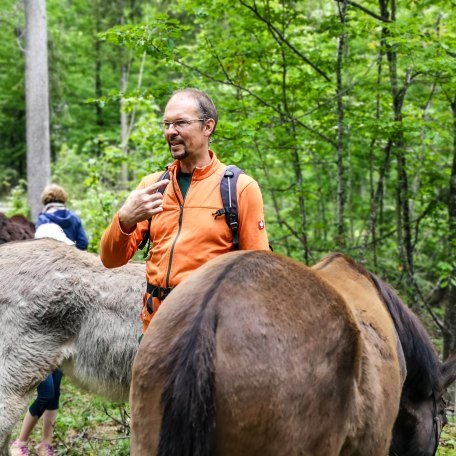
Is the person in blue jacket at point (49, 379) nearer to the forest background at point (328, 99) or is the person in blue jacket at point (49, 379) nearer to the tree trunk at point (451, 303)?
the forest background at point (328, 99)

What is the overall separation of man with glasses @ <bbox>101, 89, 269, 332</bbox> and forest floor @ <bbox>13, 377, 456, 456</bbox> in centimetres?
220

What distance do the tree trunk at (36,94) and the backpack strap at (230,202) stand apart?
331 inches

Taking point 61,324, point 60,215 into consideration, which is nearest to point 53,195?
point 60,215

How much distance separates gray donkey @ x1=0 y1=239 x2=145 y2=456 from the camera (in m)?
3.89

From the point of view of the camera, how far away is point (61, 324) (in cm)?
400

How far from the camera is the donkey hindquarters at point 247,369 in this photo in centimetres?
181

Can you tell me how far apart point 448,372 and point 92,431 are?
3.61 metres

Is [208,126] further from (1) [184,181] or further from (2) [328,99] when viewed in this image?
(2) [328,99]

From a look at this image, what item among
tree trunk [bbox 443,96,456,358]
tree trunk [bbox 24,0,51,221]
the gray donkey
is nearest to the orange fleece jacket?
the gray donkey

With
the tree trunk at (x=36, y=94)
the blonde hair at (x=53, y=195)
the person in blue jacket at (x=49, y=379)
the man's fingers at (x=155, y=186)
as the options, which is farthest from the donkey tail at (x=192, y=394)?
the tree trunk at (x=36, y=94)

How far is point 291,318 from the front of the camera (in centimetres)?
195

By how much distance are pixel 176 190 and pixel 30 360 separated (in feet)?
6.34

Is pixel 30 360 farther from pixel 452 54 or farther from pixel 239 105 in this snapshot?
pixel 452 54

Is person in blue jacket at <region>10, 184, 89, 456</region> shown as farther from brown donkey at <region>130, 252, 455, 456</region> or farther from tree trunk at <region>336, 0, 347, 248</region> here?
tree trunk at <region>336, 0, 347, 248</region>
